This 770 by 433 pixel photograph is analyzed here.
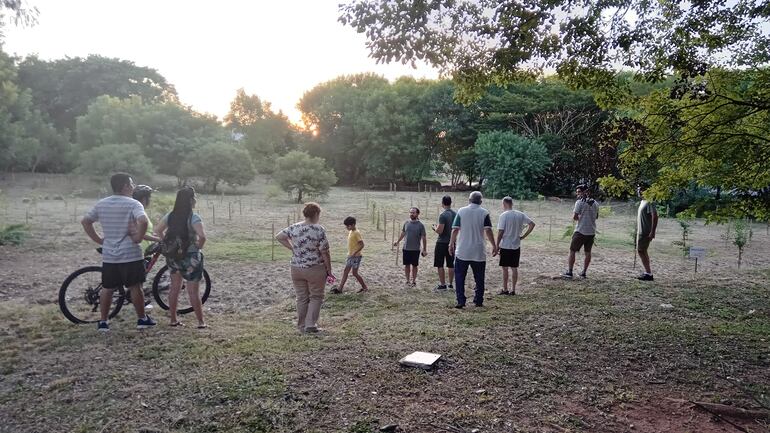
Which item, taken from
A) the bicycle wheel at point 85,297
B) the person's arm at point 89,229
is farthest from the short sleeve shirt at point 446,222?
the person's arm at point 89,229

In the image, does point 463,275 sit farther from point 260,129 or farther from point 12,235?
point 260,129

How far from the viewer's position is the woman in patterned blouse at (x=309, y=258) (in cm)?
539

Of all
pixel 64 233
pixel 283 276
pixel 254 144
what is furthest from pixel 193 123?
pixel 283 276

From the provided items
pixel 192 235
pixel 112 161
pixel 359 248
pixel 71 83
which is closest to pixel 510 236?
pixel 359 248

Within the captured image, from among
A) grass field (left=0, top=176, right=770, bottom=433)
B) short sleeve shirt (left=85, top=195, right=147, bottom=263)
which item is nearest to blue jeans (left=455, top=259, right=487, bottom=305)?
grass field (left=0, top=176, right=770, bottom=433)

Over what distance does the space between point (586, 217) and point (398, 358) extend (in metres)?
5.29

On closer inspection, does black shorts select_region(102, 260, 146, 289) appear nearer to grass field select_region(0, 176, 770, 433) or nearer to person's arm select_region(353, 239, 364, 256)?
grass field select_region(0, 176, 770, 433)

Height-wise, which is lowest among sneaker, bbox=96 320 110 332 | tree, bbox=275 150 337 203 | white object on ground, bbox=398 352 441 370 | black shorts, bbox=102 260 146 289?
sneaker, bbox=96 320 110 332

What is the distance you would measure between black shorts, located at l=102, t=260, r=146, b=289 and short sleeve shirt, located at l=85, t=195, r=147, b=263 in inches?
2.1

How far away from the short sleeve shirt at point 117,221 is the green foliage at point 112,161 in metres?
22.9

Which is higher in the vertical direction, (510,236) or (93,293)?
(510,236)

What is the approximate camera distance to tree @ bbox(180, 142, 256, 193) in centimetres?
2796

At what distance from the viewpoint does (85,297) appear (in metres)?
6.15

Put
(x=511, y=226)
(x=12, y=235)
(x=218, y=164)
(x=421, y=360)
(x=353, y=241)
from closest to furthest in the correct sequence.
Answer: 1. (x=421, y=360)
2. (x=511, y=226)
3. (x=353, y=241)
4. (x=12, y=235)
5. (x=218, y=164)
